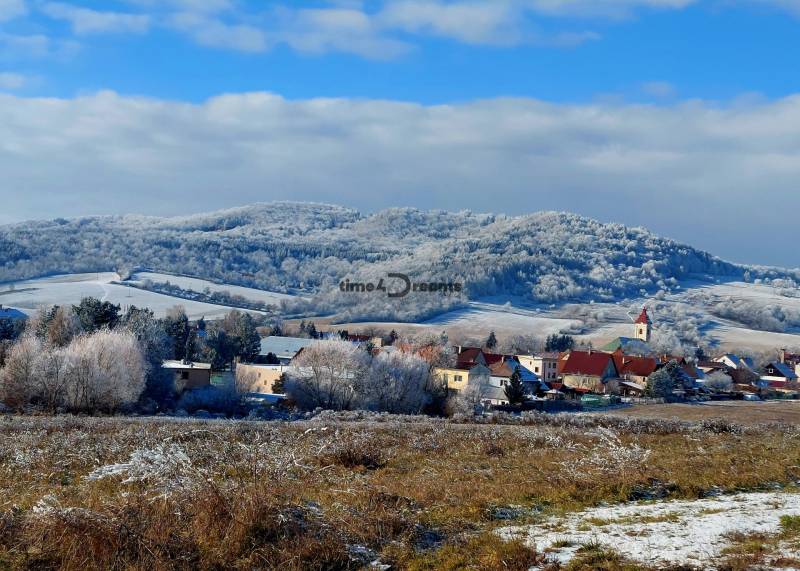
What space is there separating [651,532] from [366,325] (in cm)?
14926

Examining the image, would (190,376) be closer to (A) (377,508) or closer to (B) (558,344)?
(A) (377,508)

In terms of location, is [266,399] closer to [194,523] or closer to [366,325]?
[194,523]

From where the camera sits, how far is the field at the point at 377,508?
28.1 ft

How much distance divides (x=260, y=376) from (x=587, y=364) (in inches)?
1685

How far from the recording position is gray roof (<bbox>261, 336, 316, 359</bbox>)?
87562 mm

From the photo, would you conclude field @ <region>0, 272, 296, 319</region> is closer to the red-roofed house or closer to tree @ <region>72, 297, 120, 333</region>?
tree @ <region>72, 297, 120, 333</region>

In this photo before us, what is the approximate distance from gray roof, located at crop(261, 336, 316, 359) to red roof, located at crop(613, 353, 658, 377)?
39.5 m

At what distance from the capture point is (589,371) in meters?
88.2

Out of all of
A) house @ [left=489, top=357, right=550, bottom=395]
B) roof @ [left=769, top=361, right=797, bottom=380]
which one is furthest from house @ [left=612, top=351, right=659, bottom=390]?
roof @ [left=769, top=361, right=797, bottom=380]

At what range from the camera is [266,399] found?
191 ft

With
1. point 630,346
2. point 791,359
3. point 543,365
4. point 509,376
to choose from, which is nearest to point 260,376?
point 509,376

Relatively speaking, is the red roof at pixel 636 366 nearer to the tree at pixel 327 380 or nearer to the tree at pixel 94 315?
the tree at pixel 327 380

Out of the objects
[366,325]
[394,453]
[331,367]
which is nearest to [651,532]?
[394,453]

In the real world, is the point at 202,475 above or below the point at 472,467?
above
